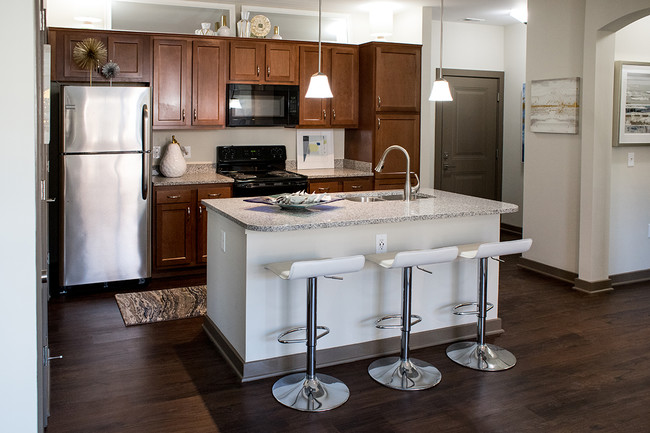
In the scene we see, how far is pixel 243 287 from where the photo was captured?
3.41m

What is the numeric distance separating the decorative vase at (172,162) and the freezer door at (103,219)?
58 cm

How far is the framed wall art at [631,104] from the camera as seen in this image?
5227mm

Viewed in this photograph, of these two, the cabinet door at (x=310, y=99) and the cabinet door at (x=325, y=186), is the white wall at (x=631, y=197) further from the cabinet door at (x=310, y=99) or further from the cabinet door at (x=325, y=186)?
the cabinet door at (x=310, y=99)

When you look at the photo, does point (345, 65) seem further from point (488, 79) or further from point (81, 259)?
point (81, 259)

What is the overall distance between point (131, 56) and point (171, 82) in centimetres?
39

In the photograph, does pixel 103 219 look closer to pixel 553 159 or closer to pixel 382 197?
pixel 382 197

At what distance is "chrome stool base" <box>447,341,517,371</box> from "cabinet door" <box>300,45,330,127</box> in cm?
299

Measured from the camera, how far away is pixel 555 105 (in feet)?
17.9

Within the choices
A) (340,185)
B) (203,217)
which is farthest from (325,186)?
(203,217)

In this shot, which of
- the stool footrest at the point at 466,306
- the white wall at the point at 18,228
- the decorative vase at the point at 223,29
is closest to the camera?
the white wall at the point at 18,228

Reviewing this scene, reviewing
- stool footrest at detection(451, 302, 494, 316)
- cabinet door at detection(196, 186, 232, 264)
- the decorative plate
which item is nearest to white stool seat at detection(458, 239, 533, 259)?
stool footrest at detection(451, 302, 494, 316)

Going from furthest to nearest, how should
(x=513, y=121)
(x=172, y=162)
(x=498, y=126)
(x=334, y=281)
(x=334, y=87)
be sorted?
(x=498, y=126), (x=513, y=121), (x=334, y=87), (x=172, y=162), (x=334, y=281)

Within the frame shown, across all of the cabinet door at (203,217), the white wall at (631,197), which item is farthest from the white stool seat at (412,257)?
the white wall at (631,197)

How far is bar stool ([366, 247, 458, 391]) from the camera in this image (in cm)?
330
